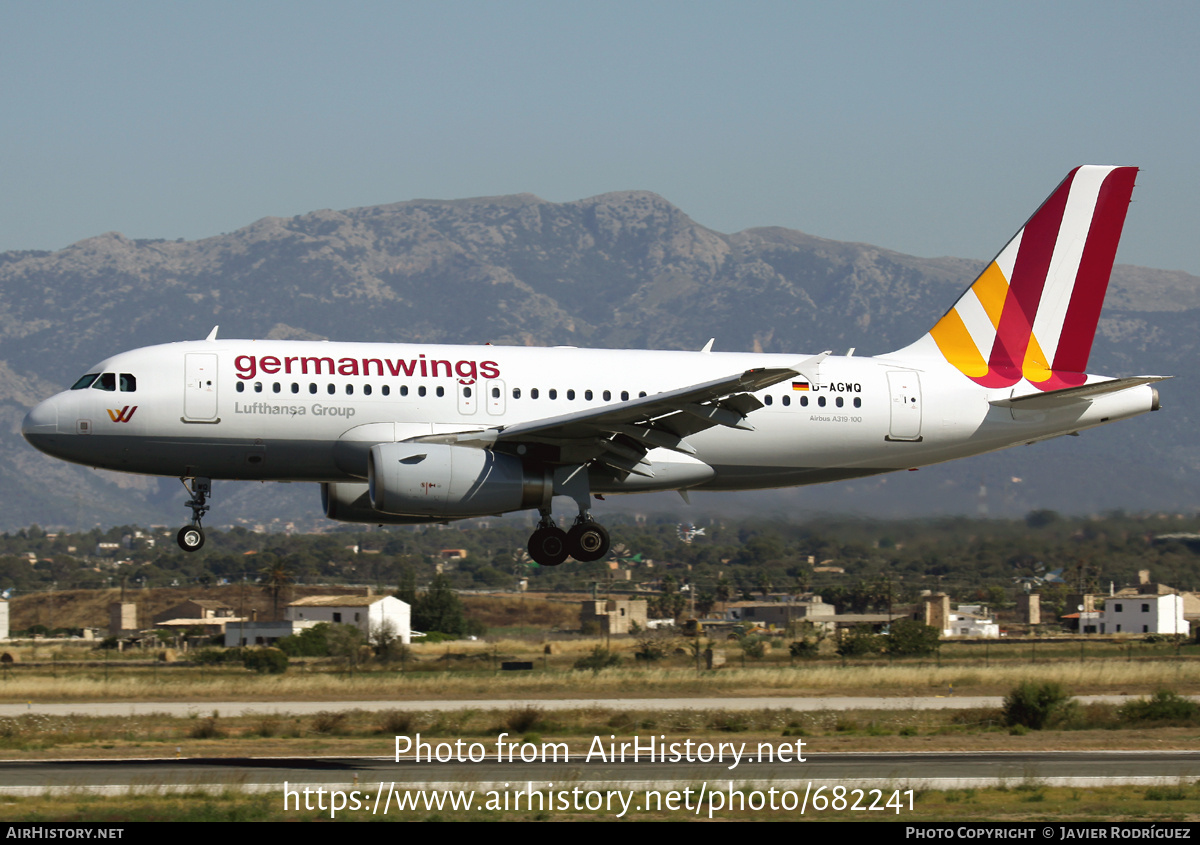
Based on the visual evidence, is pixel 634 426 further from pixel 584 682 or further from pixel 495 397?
pixel 584 682

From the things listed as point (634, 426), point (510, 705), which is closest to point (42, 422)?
point (634, 426)

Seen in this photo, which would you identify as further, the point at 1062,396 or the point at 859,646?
the point at 859,646

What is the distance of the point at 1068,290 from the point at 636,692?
25971 millimetres

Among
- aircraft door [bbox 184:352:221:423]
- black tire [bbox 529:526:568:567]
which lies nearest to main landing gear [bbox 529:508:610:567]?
black tire [bbox 529:526:568:567]

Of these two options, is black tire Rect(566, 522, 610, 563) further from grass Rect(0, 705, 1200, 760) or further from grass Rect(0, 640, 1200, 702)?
grass Rect(0, 640, 1200, 702)

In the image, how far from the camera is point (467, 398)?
31.9 m

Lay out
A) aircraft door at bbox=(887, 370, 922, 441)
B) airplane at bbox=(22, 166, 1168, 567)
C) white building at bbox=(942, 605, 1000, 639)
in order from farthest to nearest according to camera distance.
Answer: white building at bbox=(942, 605, 1000, 639), aircraft door at bbox=(887, 370, 922, 441), airplane at bbox=(22, 166, 1168, 567)

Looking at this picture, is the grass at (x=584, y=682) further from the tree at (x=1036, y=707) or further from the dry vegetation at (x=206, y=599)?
the dry vegetation at (x=206, y=599)

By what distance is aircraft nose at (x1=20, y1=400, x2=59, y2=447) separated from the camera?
3106cm

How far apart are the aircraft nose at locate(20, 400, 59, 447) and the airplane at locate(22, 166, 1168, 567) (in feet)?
0.14

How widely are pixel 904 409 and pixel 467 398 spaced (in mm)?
10432

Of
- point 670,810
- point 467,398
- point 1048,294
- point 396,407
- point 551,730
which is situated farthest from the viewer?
point 551,730

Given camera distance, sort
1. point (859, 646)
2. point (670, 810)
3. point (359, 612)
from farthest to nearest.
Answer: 1. point (359, 612)
2. point (859, 646)
3. point (670, 810)
